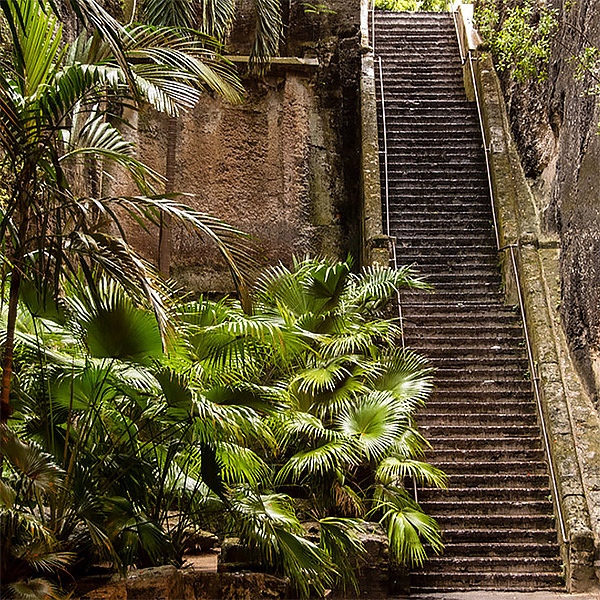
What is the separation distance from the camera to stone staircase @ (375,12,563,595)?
22.9ft

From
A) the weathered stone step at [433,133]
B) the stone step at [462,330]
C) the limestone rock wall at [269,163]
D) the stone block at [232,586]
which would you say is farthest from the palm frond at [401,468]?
the weathered stone step at [433,133]

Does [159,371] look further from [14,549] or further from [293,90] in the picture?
[293,90]

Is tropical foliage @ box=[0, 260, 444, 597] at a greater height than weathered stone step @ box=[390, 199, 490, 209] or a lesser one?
lesser

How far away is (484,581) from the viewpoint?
6684mm

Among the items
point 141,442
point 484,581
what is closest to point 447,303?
point 484,581

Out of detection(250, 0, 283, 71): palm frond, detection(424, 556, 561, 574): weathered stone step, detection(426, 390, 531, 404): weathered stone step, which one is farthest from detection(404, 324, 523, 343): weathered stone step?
detection(250, 0, 283, 71): palm frond

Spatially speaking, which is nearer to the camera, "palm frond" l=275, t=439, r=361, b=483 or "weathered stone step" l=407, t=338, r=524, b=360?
"palm frond" l=275, t=439, r=361, b=483

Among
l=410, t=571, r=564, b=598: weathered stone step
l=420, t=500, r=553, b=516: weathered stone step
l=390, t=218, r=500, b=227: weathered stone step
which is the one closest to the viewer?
l=410, t=571, r=564, b=598: weathered stone step

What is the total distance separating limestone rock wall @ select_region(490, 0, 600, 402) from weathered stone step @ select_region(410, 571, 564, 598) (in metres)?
1.92

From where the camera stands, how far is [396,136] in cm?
1194

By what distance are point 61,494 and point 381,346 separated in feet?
15.1

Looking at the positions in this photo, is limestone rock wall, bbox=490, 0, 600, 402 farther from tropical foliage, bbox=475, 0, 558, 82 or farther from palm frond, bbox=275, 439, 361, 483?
palm frond, bbox=275, 439, 361, 483

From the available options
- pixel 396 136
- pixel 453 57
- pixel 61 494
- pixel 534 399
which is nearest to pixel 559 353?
pixel 534 399

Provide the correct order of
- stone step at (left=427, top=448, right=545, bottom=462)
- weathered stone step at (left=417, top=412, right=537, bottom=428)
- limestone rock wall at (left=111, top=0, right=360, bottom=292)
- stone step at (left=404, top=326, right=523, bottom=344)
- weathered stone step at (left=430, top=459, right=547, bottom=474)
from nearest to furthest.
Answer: weathered stone step at (left=430, top=459, right=547, bottom=474) < stone step at (left=427, top=448, right=545, bottom=462) < weathered stone step at (left=417, top=412, right=537, bottom=428) < stone step at (left=404, top=326, right=523, bottom=344) < limestone rock wall at (left=111, top=0, right=360, bottom=292)
